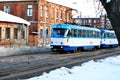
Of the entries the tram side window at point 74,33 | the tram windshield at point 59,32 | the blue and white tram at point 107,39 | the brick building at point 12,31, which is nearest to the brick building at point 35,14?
the brick building at point 12,31

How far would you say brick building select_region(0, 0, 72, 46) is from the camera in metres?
63.0

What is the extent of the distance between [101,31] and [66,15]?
2224 centimetres

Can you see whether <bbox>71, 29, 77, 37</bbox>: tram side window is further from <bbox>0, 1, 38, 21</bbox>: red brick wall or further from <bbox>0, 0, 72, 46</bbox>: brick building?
<bbox>0, 1, 38, 21</bbox>: red brick wall

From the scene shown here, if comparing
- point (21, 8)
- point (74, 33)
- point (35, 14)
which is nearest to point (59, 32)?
point (74, 33)

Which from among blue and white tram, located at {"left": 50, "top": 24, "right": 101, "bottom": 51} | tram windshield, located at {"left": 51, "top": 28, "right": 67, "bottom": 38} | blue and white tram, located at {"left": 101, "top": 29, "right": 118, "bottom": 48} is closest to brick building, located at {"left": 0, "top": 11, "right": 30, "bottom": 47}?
blue and white tram, located at {"left": 101, "top": 29, "right": 118, "bottom": 48}

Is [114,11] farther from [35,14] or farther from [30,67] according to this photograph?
[35,14]

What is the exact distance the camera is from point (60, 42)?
3938 cm

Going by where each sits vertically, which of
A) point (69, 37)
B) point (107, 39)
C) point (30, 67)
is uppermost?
point (69, 37)

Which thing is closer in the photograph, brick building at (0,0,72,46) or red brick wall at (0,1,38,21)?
brick building at (0,0,72,46)

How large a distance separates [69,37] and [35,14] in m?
24.2

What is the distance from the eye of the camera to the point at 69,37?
40000 millimetres

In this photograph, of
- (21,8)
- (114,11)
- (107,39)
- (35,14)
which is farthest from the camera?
(21,8)

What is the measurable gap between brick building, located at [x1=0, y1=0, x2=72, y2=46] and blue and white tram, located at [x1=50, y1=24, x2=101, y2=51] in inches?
707

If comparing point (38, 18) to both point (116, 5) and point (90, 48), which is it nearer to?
point (90, 48)
